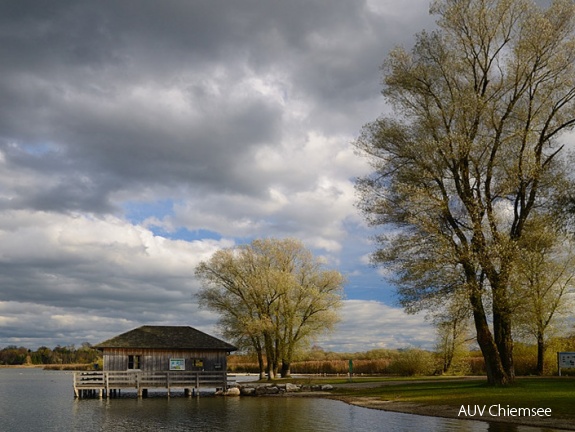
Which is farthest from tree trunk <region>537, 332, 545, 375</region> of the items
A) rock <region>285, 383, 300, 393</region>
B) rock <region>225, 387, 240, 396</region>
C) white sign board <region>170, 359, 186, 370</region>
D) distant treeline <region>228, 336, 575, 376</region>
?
white sign board <region>170, 359, 186, 370</region>

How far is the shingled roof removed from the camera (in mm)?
49594

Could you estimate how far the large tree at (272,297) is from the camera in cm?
6031

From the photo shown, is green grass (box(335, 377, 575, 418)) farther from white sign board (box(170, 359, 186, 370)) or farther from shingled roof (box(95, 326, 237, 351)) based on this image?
white sign board (box(170, 359, 186, 370))

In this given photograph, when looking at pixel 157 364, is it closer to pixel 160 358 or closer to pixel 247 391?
pixel 160 358

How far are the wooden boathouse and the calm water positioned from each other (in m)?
7.73

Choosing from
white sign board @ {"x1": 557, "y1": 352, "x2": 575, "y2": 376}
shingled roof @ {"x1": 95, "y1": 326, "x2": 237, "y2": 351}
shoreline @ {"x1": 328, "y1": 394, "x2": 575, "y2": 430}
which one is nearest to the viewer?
shoreline @ {"x1": 328, "y1": 394, "x2": 575, "y2": 430}

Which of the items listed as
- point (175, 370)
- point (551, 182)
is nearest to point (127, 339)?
point (175, 370)

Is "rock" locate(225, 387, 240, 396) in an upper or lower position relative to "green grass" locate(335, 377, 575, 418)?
lower

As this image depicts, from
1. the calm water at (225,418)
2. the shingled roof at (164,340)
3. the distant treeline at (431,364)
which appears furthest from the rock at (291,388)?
the distant treeline at (431,364)

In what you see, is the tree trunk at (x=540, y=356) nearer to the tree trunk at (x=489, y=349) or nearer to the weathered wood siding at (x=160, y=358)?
the tree trunk at (x=489, y=349)

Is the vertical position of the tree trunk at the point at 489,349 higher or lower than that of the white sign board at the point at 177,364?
higher

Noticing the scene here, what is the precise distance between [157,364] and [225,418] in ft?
73.6

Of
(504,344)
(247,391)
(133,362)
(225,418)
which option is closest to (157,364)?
(133,362)

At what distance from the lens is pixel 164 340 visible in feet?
167
